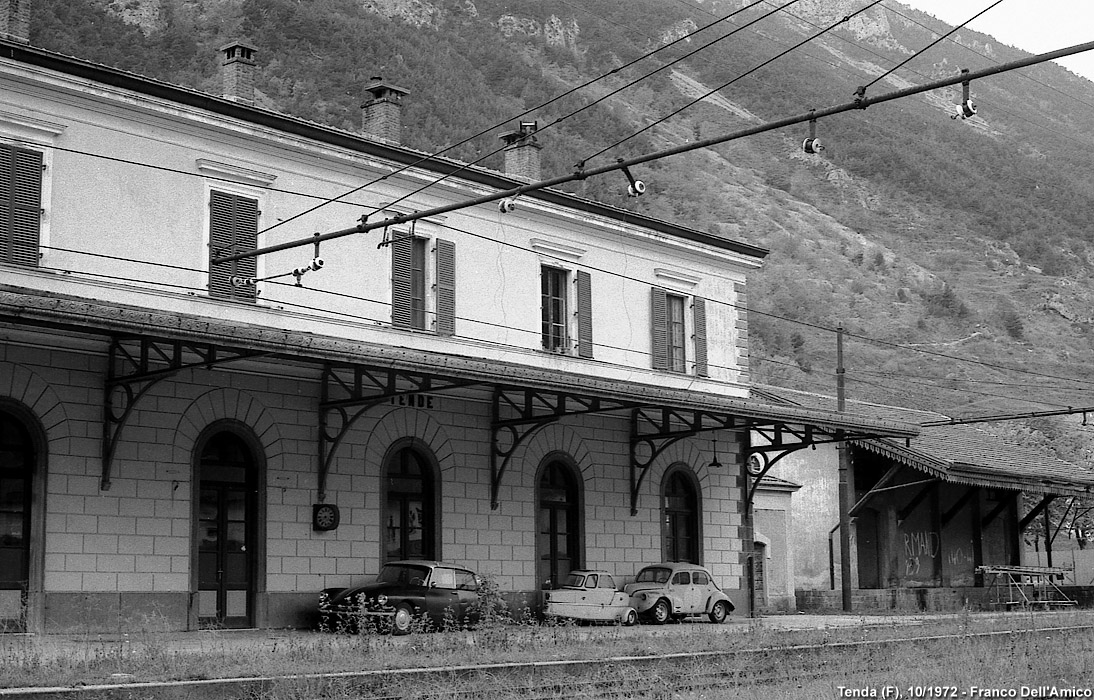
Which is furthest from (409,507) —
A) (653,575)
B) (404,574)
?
(653,575)

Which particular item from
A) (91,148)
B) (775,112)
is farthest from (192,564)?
(775,112)

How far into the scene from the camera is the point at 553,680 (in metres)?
14.1

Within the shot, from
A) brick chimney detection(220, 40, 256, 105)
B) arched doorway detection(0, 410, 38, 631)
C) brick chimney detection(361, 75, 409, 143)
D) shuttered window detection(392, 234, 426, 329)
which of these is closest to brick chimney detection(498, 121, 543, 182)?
brick chimney detection(361, 75, 409, 143)

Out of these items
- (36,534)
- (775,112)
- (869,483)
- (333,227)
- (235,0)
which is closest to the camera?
(36,534)

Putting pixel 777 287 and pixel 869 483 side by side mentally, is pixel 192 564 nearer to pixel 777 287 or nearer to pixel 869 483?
pixel 869 483

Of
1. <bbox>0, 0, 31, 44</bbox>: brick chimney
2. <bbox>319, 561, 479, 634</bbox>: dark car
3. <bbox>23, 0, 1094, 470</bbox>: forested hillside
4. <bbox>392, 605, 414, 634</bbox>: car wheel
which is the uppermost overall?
<bbox>23, 0, 1094, 470</bbox>: forested hillside

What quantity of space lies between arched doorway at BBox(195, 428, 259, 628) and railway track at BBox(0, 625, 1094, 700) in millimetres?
7610

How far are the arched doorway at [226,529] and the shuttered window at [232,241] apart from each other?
2324 millimetres

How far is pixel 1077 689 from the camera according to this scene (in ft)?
44.7

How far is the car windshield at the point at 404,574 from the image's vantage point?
21047 millimetres

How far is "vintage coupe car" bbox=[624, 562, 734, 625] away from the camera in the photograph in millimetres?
25500

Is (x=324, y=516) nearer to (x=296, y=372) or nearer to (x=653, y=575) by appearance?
(x=296, y=372)

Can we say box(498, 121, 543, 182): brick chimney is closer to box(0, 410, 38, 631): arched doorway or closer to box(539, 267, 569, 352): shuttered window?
box(539, 267, 569, 352): shuttered window

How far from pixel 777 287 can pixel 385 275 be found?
62.2 metres
